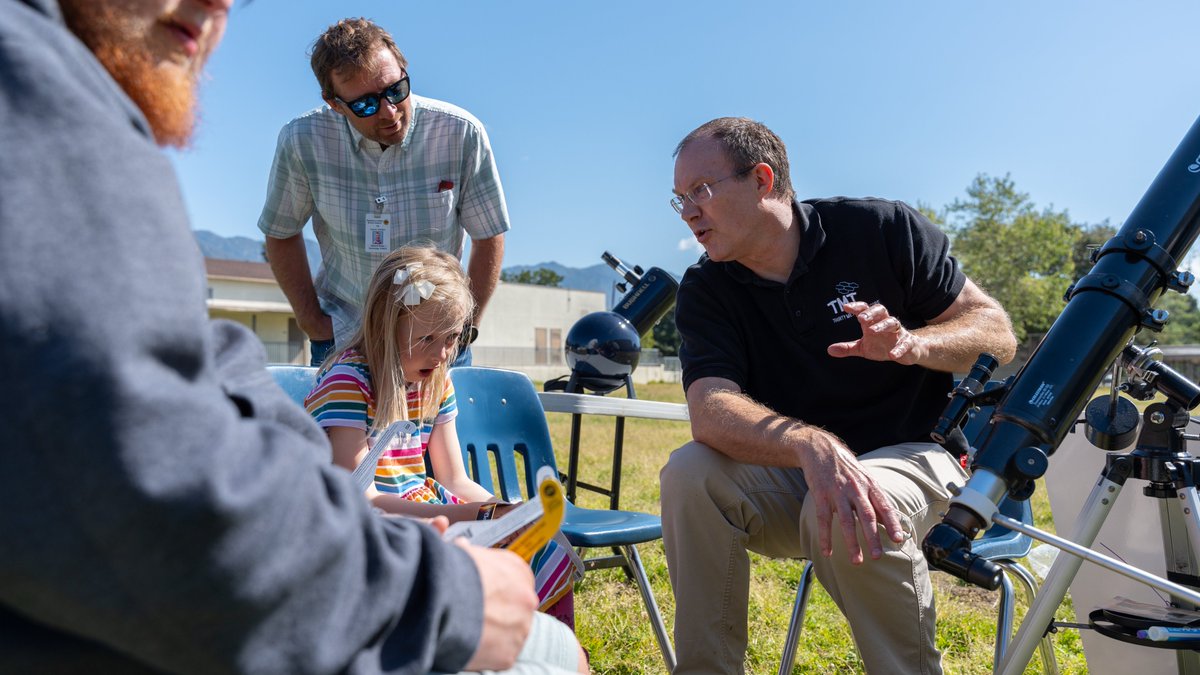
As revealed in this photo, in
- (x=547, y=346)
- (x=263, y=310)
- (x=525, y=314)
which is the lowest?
(x=547, y=346)

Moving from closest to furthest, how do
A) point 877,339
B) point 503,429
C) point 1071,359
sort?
point 1071,359 → point 877,339 → point 503,429

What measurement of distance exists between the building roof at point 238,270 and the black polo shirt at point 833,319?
45.1 m

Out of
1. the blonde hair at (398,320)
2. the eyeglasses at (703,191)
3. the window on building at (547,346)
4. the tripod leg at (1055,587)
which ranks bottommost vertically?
the window on building at (547,346)

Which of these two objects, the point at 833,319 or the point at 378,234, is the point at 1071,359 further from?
the point at 378,234

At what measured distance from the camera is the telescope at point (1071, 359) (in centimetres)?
167

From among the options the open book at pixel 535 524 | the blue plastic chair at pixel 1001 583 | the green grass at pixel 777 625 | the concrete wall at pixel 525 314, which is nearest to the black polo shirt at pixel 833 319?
the blue plastic chair at pixel 1001 583

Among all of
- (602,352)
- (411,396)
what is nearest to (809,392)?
(411,396)

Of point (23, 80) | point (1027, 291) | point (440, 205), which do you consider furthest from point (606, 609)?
point (1027, 291)

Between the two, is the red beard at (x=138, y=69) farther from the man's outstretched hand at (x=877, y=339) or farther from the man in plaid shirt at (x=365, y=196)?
the man in plaid shirt at (x=365, y=196)

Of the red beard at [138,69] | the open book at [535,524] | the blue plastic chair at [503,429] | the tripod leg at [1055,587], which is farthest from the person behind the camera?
the blue plastic chair at [503,429]

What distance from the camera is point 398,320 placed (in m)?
2.41

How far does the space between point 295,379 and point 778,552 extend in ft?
4.89

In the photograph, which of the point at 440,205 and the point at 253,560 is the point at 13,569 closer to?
the point at 253,560

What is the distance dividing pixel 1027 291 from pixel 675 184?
42.5 m
